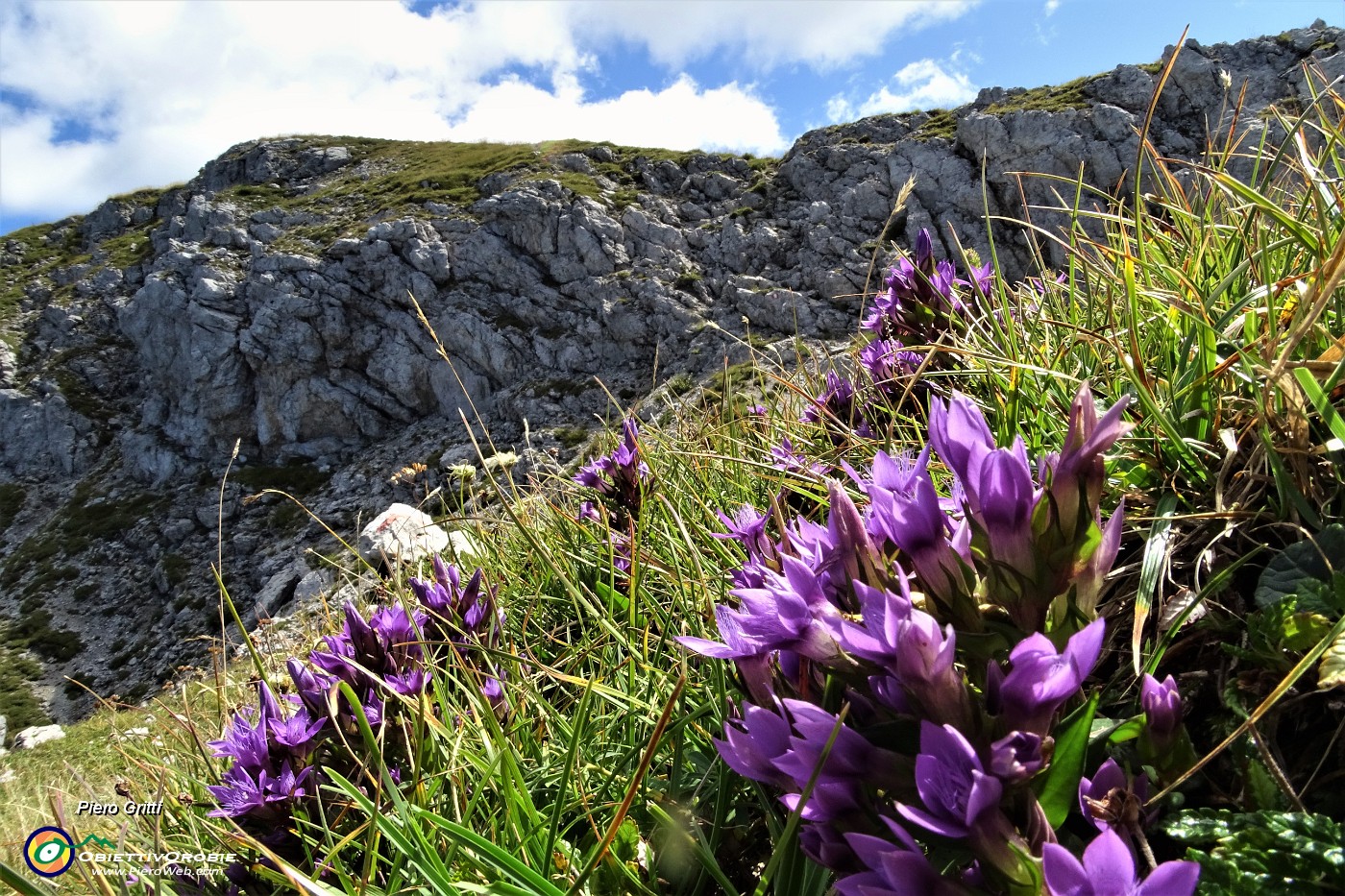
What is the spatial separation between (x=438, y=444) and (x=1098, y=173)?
40.1 meters

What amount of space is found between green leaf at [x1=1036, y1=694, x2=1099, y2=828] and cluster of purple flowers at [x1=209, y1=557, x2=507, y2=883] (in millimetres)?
1323

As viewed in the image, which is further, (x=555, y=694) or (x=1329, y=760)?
(x=555, y=694)

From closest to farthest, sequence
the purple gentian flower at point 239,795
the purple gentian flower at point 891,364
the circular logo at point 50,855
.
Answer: the purple gentian flower at point 239,795 → the circular logo at point 50,855 → the purple gentian flower at point 891,364

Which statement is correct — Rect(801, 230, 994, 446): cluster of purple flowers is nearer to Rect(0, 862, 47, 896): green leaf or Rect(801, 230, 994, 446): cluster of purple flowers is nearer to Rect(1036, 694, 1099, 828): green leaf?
Rect(1036, 694, 1099, 828): green leaf

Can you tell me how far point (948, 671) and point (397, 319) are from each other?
51.9m

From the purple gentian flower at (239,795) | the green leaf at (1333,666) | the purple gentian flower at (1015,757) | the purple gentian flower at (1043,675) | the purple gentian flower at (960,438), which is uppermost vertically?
the purple gentian flower at (960,438)

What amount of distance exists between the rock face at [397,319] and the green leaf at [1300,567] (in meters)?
37.1

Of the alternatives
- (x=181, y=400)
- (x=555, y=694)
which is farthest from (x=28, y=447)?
(x=555, y=694)

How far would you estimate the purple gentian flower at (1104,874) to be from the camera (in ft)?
2.27

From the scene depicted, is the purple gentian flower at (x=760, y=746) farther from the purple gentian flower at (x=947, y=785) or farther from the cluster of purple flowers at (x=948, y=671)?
the purple gentian flower at (x=947, y=785)

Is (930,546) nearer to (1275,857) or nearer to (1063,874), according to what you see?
(1063,874)

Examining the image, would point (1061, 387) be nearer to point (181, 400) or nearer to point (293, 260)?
point (293, 260)

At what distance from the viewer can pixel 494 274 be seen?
161 feet

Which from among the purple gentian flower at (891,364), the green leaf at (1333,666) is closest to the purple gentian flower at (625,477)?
the purple gentian flower at (891,364)
